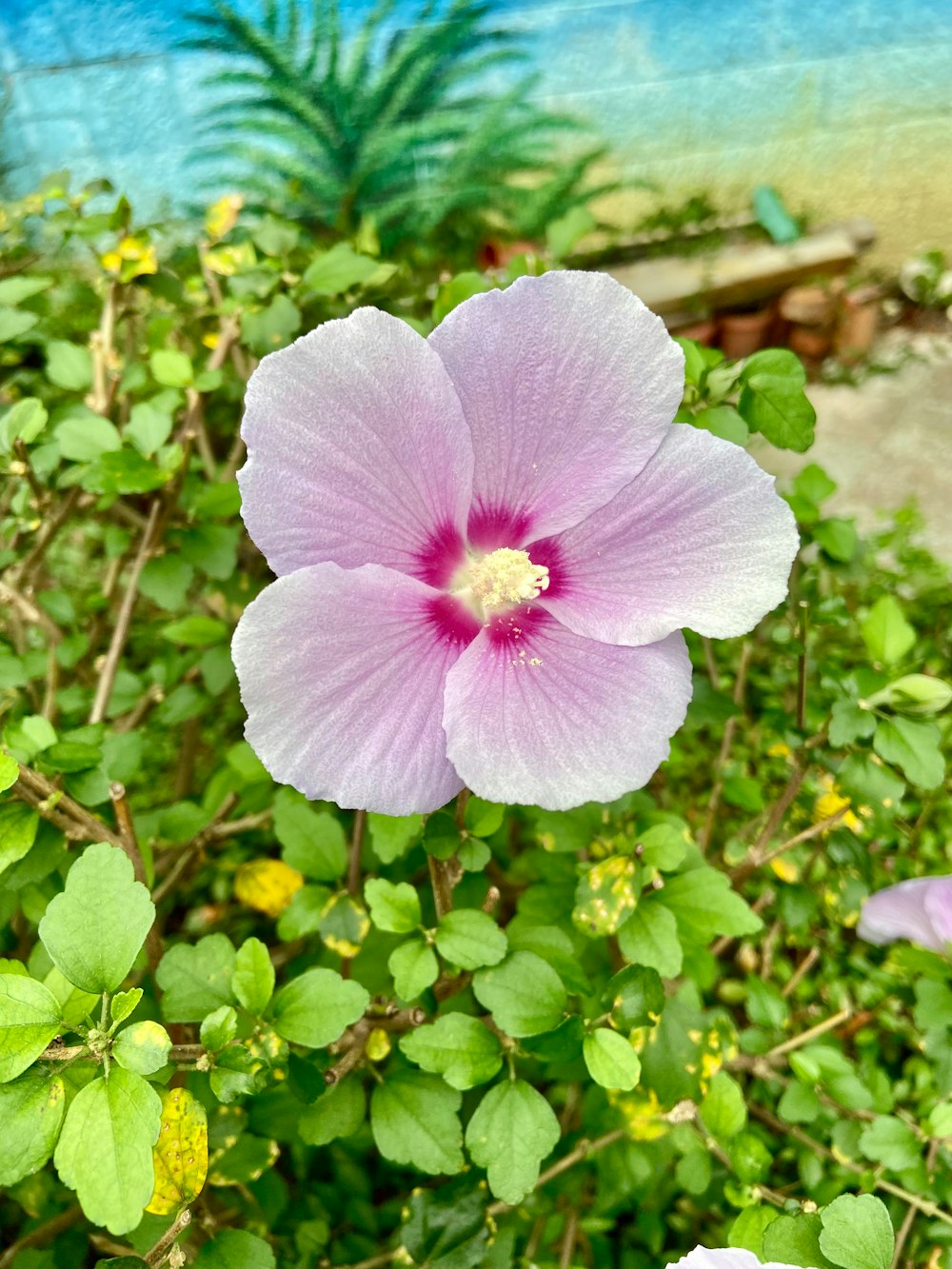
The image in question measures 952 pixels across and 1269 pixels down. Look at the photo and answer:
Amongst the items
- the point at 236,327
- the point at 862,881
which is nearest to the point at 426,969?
the point at 862,881

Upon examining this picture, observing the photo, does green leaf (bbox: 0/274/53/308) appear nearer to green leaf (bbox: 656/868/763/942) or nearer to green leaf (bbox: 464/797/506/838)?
green leaf (bbox: 464/797/506/838)

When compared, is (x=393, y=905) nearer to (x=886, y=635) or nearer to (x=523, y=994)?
(x=523, y=994)

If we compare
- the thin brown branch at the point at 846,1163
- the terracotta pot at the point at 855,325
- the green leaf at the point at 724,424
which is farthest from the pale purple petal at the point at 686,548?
the terracotta pot at the point at 855,325

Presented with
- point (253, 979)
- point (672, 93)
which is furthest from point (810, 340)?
point (253, 979)

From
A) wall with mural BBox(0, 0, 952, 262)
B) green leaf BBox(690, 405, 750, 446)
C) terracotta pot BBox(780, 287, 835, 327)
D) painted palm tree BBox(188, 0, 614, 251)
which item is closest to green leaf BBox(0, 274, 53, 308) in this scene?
green leaf BBox(690, 405, 750, 446)

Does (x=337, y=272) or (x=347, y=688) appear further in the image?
(x=337, y=272)

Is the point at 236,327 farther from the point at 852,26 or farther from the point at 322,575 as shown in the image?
the point at 852,26
